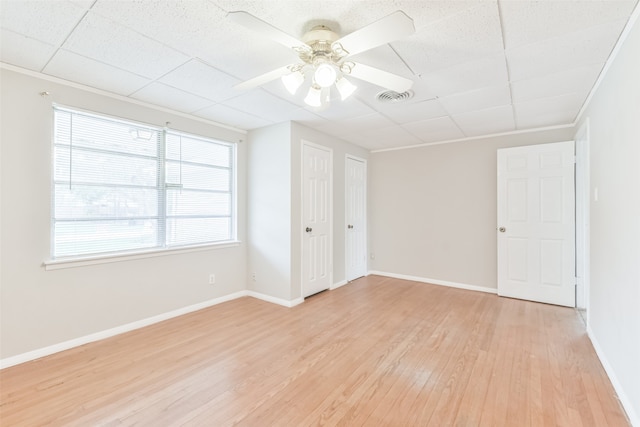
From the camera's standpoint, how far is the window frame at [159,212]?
2564 mm

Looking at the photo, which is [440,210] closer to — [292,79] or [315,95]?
[315,95]

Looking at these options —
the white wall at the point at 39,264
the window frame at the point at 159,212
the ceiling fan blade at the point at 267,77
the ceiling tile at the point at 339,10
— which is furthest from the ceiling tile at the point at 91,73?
the ceiling tile at the point at 339,10

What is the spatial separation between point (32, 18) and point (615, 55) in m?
3.91

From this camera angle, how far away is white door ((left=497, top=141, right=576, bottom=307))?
3717 millimetres

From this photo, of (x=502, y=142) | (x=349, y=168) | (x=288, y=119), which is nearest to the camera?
(x=288, y=119)

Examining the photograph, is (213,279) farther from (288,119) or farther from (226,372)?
(288,119)

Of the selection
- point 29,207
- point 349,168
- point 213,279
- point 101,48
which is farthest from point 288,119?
point 29,207

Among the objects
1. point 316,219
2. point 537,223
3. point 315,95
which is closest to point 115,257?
point 316,219

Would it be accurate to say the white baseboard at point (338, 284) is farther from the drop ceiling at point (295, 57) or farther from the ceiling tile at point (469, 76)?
the ceiling tile at point (469, 76)

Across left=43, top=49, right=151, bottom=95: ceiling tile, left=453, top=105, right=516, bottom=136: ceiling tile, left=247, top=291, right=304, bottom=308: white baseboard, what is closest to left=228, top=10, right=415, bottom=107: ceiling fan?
left=43, top=49, right=151, bottom=95: ceiling tile

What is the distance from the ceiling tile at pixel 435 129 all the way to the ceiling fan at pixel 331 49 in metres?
2.04

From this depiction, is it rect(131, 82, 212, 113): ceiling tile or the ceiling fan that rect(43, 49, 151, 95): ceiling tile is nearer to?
rect(131, 82, 212, 113): ceiling tile

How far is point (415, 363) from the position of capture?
2.38 metres

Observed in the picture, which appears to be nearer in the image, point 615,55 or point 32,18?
point 32,18
